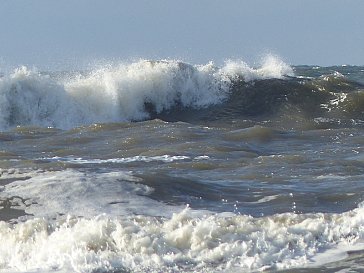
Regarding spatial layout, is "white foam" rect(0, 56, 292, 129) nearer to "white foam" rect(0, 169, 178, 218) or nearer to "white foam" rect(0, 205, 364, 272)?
"white foam" rect(0, 169, 178, 218)

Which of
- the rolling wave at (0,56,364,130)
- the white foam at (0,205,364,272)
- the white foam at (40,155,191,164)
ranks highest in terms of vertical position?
the rolling wave at (0,56,364,130)

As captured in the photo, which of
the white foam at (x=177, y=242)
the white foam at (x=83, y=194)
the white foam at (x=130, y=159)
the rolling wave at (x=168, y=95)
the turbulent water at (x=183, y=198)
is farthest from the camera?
the rolling wave at (x=168, y=95)

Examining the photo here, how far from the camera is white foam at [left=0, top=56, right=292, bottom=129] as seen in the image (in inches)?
990

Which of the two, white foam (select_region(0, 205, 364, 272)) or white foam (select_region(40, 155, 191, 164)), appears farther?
white foam (select_region(40, 155, 191, 164))

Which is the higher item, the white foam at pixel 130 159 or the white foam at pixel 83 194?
the white foam at pixel 130 159

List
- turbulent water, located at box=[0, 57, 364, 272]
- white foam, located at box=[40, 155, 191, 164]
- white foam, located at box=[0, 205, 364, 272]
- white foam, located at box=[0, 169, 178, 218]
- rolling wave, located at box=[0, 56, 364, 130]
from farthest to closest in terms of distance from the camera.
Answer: rolling wave, located at box=[0, 56, 364, 130] < white foam, located at box=[40, 155, 191, 164] < white foam, located at box=[0, 169, 178, 218] < turbulent water, located at box=[0, 57, 364, 272] < white foam, located at box=[0, 205, 364, 272]

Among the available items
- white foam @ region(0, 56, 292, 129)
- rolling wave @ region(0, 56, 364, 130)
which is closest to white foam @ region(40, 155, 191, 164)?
rolling wave @ region(0, 56, 364, 130)

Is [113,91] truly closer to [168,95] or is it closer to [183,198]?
[168,95]

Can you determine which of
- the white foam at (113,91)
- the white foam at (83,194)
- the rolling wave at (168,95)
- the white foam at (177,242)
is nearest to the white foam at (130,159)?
the white foam at (83,194)

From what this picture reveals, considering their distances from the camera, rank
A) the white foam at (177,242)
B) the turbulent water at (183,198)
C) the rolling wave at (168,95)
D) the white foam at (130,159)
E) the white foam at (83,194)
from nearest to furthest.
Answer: the white foam at (177,242)
the turbulent water at (183,198)
the white foam at (83,194)
the white foam at (130,159)
the rolling wave at (168,95)

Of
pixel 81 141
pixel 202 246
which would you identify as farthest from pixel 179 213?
pixel 81 141

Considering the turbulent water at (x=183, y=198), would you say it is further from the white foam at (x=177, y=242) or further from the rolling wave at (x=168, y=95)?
the rolling wave at (x=168, y=95)

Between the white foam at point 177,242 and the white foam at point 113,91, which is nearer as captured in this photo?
the white foam at point 177,242

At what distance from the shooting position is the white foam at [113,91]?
2516 centimetres
